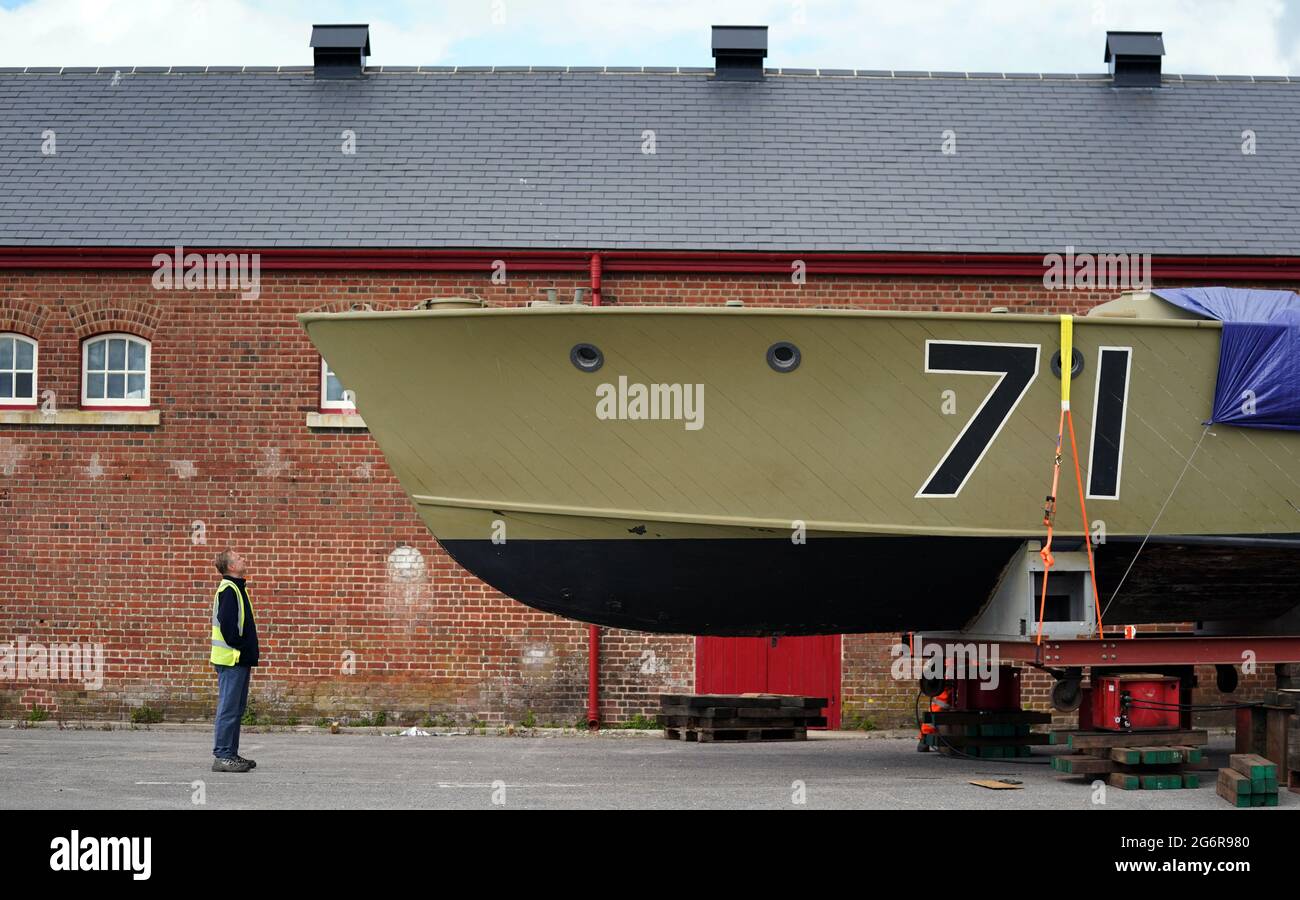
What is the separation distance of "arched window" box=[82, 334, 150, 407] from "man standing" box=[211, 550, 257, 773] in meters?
4.94

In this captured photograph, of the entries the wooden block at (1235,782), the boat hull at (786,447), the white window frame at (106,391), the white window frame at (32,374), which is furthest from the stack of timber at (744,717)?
the white window frame at (32,374)

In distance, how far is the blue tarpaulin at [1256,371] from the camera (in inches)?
356

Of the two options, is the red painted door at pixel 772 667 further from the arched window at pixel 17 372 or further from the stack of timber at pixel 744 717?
the arched window at pixel 17 372

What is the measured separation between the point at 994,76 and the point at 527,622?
8.91 m

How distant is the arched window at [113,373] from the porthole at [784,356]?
747cm

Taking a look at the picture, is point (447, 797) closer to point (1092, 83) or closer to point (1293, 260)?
point (1293, 260)

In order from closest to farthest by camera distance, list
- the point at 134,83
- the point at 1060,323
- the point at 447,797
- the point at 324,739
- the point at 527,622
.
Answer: the point at 447,797 → the point at 1060,323 → the point at 324,739 → the point at 527,622 → the point at 134,83

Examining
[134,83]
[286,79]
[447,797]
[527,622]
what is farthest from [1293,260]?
[134,83]

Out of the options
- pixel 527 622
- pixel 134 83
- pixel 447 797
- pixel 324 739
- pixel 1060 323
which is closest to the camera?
pixel 447 797

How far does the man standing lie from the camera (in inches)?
366

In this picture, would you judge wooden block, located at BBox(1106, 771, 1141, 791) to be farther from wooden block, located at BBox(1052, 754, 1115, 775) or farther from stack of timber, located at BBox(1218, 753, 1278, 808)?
stack of timber, located at BBox(1218, 753, 1278, 808)

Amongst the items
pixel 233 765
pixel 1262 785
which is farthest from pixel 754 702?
pixel 1262 785

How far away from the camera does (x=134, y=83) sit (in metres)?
16.8

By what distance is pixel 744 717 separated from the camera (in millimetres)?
12133
